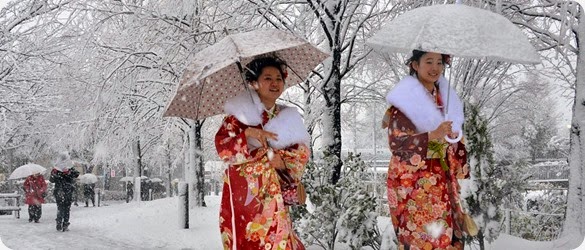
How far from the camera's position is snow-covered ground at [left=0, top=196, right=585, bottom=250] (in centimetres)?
595

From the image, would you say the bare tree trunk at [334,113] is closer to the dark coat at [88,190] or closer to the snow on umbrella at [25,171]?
the snow on umbrella at [25,171]

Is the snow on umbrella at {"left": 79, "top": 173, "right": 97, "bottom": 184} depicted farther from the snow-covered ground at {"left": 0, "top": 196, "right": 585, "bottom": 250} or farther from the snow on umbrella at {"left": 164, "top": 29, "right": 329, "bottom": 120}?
the snow on umbrella at {"left": 164, "top": 29, "right": 329, "bottom": 120}

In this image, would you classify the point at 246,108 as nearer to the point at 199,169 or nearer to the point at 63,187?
the point at 63,187

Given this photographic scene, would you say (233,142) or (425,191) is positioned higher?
(233,142)

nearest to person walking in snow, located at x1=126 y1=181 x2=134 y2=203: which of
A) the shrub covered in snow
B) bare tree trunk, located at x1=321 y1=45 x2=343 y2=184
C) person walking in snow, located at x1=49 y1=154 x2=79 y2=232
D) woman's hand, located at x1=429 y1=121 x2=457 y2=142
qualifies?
person walking in snow, located at x1=49 y1=154 x2=79 y2=232

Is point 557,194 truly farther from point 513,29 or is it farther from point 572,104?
point 513,29

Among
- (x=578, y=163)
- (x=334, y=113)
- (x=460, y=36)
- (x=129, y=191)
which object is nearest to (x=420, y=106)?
(x=460, y=36)

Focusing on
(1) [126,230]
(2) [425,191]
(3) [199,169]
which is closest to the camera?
(2) [425,191]

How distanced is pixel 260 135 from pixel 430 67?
105 centimetres

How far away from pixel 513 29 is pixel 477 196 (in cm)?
201

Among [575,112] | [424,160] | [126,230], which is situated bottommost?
[126,230]

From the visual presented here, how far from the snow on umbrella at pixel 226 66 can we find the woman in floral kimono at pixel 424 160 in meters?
0.61

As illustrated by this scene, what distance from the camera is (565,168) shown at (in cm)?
595

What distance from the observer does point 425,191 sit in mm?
3189
